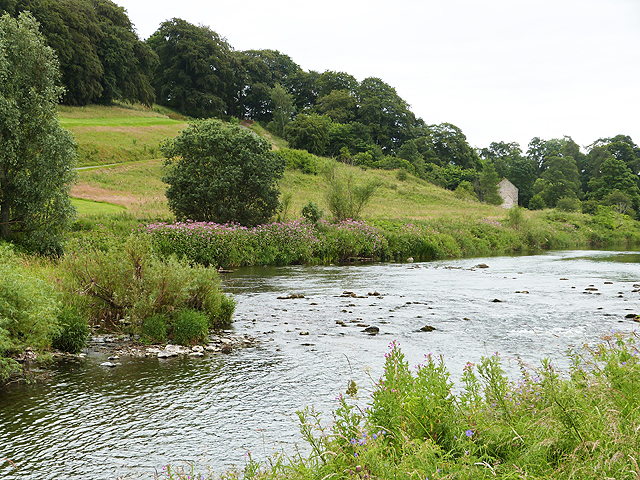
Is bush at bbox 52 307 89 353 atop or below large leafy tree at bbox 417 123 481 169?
below

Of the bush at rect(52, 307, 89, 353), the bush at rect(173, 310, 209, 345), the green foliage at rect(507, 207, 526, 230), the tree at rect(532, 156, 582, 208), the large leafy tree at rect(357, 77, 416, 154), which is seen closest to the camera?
the bush at rect(52, 307, 89, 353)

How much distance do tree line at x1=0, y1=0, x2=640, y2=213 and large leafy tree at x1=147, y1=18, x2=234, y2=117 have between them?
20 centimetres

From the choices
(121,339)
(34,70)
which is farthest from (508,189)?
(121,339)

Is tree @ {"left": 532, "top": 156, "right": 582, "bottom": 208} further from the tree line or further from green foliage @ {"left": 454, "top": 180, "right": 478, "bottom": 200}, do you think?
green foliage @ {"left": 454, "top": 180, "right": 478, "bottom": 200}

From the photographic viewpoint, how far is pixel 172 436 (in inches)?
262

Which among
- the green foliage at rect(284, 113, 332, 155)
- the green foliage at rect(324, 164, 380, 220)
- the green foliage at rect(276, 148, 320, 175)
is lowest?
the green foliage at rect(324, 164, 380, 220)

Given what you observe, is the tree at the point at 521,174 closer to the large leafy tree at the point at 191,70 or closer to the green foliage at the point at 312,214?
the large leafy tree at the point at 191,70

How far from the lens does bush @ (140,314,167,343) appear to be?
36.9ft

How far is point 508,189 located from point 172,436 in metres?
96.6

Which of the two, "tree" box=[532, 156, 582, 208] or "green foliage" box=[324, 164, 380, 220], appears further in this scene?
"tree" box=[532, 156, 582, 208]

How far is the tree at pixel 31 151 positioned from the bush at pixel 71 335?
1208cm

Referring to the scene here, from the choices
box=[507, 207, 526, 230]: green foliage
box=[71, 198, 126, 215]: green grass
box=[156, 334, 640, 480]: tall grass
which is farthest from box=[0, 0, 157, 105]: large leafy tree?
box=[156, 334, 640, 480]: tall grass

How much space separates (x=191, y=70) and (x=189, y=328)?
92927 millimetres

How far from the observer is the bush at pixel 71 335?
10344mm
